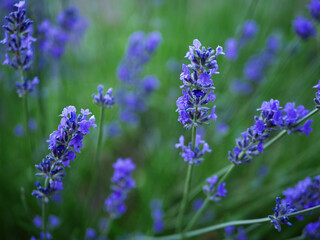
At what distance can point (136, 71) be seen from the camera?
2445 millimetres

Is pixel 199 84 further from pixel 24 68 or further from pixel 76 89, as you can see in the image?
pixel 76 89

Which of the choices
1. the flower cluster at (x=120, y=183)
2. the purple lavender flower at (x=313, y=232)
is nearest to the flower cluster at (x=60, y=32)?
the flower cluster at (x=120, y=183)

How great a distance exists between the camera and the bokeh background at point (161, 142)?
2059 mm

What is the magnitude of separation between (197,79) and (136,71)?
4.73ft

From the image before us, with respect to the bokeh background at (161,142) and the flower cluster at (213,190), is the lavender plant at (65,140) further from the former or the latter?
the flower cluster at (213,190)

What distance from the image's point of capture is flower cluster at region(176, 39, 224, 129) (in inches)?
41.3

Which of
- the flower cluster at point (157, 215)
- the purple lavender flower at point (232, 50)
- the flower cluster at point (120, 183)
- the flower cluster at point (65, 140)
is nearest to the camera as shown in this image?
the flower cluster at point (65, 140)

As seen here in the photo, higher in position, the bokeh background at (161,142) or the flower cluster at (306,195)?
the bokeh background at (161,142)

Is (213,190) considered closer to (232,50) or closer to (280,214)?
(280,214)

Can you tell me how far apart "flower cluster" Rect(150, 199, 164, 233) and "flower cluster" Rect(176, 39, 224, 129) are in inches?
44.9

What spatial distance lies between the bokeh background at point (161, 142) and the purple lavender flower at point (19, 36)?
354mm

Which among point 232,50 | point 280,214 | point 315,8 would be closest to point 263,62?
point 232,50

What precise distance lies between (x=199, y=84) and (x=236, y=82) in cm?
242

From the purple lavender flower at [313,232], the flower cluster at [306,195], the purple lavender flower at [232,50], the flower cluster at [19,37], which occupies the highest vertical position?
the purple lavender flower at [232,50]
